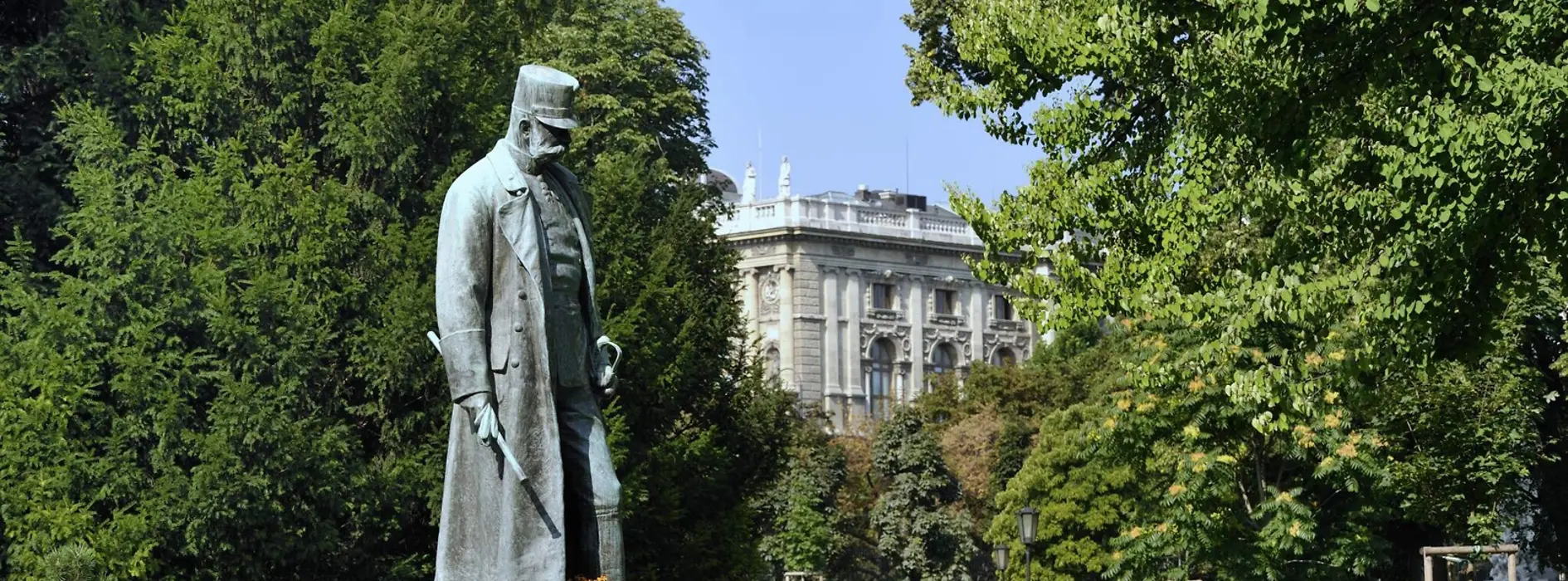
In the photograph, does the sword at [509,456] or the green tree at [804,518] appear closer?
the sword at [509,456]

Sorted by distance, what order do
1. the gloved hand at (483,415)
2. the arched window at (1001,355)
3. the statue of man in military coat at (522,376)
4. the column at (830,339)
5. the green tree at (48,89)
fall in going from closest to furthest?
the gloved hand at (483,415), the statue of man in military coat at (522,376), the green tree at (48,89), the column at (830,339), the arched window at (1001,355)

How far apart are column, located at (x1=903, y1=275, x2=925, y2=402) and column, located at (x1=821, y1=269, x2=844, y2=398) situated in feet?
14.8

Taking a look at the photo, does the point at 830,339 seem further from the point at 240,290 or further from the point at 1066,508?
the point at 240,290

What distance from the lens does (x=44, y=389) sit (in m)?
34.5

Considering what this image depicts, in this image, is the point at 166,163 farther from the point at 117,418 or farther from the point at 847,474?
the point at 847,474

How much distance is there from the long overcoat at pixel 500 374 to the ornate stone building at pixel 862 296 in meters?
103

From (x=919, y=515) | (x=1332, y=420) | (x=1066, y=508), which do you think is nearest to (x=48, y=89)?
(x=1332, y=420)

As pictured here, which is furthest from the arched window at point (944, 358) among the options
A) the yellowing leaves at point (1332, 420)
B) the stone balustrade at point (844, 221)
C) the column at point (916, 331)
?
the yellowing leaves at point (1332, 420)

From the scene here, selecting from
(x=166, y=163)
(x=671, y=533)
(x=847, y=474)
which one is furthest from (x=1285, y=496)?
(x=847, y=474)

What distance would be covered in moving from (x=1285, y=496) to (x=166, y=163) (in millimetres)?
16981

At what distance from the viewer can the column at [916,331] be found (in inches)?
5012

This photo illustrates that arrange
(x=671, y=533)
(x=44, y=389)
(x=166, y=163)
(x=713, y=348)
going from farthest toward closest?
(x=713, y=348), (x=671, y=533), (x=166, y=163), (x=44, y=389)

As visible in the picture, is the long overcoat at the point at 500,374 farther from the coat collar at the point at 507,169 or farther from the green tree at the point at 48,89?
the green tree at the point at 48,89

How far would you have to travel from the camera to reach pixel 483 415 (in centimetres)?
1352
